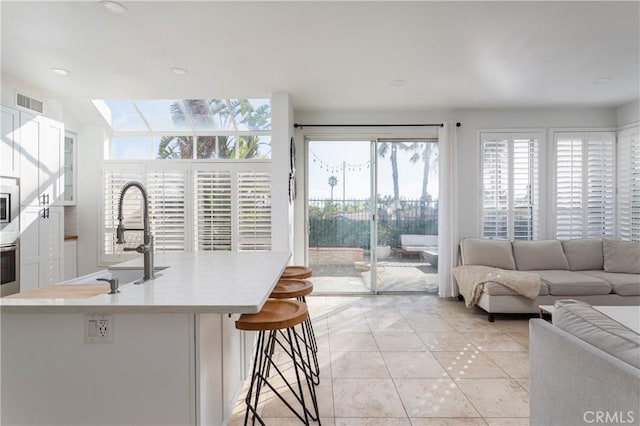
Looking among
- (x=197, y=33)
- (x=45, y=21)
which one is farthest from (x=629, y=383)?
(x=45, y=21)

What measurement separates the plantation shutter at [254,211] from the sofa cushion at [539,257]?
322cm

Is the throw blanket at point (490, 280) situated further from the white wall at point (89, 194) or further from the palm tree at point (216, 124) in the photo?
the white wall at point (89, 194)

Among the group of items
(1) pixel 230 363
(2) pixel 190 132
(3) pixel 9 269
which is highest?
(2) pixel 190 132

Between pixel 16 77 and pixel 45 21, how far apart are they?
1.52 meters

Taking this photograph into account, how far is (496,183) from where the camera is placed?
457cm

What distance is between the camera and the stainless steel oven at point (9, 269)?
9.97 ft

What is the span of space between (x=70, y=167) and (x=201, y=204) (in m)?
1.82

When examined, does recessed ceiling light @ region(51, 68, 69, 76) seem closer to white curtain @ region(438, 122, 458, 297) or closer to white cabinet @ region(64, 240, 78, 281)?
white cabinet @ region(64, 240, 78, 281)

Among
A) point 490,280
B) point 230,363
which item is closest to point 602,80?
point 490,280

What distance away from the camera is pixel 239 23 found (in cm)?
237

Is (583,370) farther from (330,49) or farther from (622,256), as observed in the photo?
(622,256)

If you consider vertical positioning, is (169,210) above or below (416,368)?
above

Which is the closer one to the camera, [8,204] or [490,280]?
[8,204]

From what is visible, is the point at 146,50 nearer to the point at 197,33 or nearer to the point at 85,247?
the point at 197,33
